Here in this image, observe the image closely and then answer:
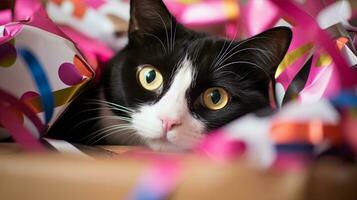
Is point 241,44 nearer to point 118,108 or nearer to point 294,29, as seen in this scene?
point 294,29

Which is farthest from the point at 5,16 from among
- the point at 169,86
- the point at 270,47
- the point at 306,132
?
the point at 306,132

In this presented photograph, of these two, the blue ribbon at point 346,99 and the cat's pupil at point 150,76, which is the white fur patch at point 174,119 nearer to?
the cat's pupil at point 150,76

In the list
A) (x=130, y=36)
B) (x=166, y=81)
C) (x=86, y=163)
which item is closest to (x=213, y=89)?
(x=166, y=81)

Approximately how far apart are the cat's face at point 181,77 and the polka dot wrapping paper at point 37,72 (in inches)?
4.7

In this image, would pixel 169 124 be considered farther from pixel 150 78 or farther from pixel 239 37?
pixel 239 37

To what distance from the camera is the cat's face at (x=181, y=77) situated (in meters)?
0.69

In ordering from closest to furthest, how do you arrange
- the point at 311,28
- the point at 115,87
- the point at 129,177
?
the point at 129,177 → the point at 311,28 → the point at 115,87

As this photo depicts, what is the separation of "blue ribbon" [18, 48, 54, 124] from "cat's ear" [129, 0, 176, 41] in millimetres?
232

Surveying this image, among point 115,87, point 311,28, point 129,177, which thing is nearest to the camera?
point 129,177

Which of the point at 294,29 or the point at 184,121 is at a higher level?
the point at 294,29

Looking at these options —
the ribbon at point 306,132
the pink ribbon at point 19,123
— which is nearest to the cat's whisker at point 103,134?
the pink ribbon at point 19,123

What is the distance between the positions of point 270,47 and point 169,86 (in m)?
0.17

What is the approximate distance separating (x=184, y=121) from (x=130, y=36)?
0.79 ft

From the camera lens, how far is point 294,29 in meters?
0.76
